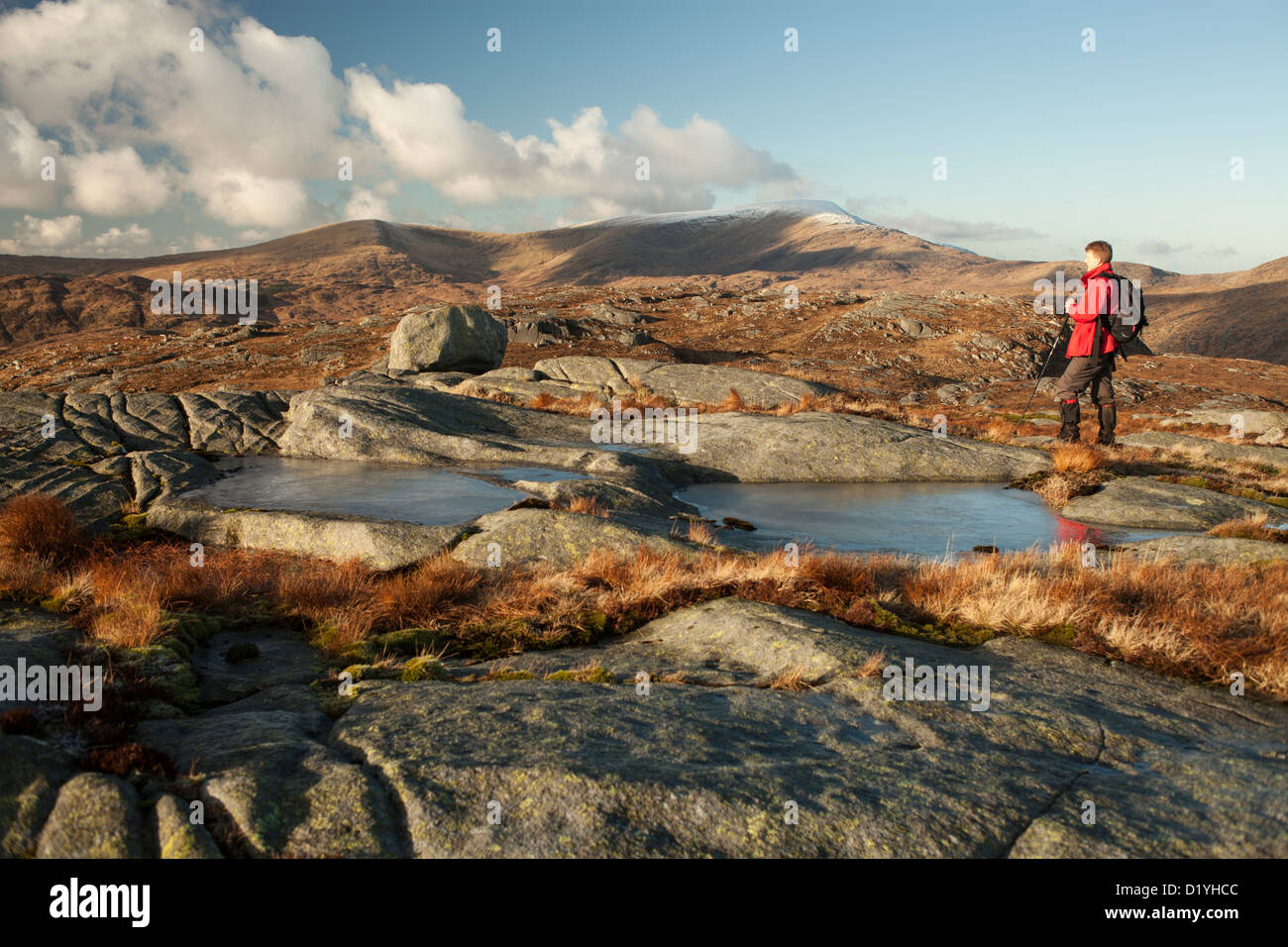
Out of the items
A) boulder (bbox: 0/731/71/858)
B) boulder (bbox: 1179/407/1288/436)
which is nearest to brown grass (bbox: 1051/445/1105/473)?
boulder (bbox: 1179/407/1288/436)

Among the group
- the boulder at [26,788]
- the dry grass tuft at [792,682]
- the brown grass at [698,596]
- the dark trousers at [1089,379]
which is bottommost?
the dry grass tuft at [792,682]

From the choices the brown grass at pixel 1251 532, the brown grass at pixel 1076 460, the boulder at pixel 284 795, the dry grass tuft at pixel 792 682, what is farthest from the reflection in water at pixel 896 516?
the boulder at pixel 284 795

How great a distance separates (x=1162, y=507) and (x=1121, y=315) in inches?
203

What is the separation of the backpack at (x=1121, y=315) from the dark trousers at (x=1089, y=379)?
0.28 metres

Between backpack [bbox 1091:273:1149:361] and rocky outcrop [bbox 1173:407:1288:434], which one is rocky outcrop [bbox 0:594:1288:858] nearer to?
backpack [bbox 1091:273:1149:361]

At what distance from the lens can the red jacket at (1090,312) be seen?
17.0 meters

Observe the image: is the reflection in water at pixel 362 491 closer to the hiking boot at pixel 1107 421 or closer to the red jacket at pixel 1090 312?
the red jacket at pixel 1090 312

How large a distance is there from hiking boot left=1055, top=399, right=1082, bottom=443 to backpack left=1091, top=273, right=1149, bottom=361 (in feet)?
7.33

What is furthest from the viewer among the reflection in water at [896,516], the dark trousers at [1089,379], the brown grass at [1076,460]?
the brown grass at [1076,460]

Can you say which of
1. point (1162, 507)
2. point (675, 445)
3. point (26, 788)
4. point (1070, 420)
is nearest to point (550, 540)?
point (26, 788)

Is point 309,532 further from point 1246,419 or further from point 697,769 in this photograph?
point 1246,419

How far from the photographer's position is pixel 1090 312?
17453 mm
